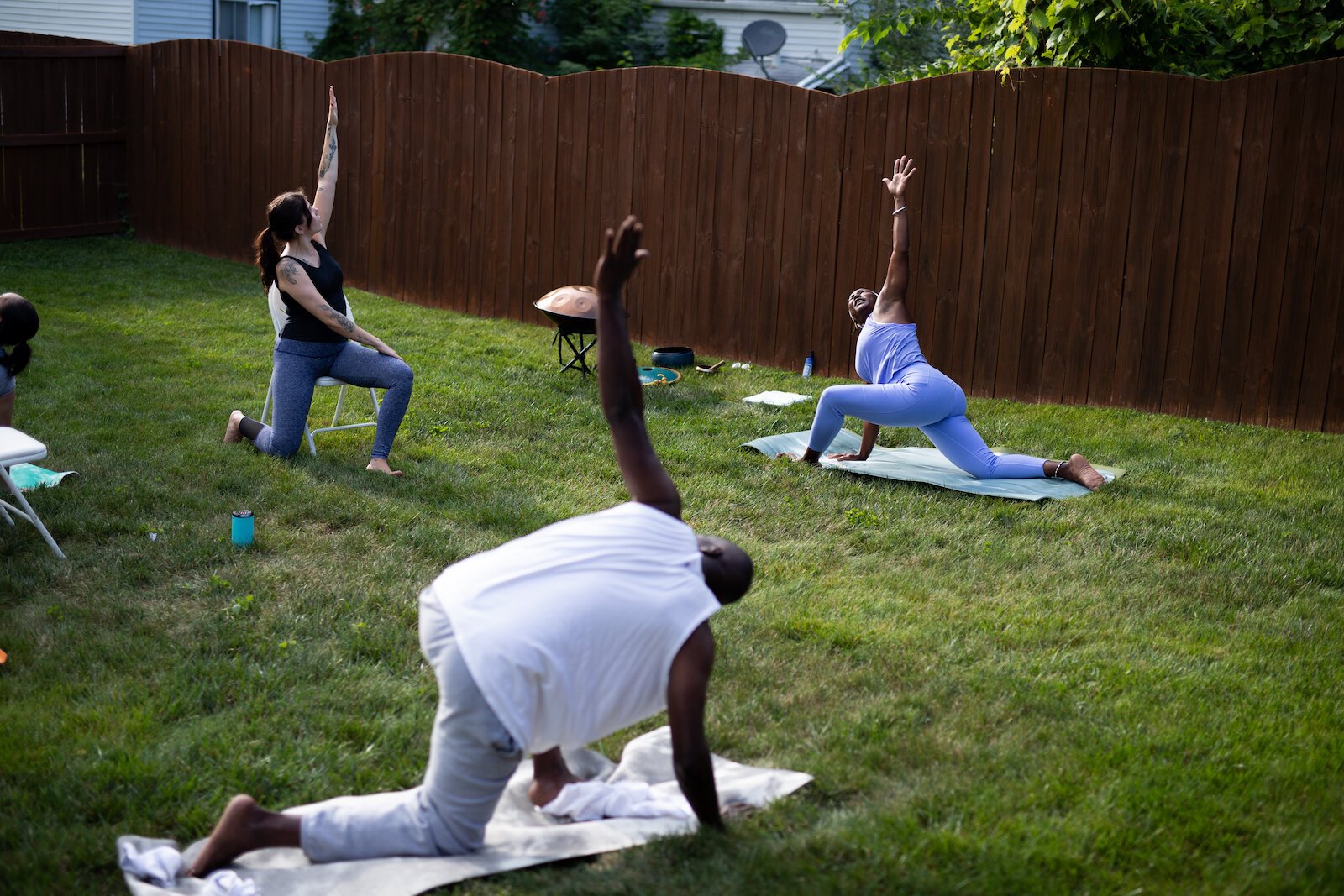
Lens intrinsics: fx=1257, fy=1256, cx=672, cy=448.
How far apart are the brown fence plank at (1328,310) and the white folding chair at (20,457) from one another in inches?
285

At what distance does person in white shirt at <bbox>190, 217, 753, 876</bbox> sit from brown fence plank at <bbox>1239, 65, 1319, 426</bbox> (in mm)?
6106

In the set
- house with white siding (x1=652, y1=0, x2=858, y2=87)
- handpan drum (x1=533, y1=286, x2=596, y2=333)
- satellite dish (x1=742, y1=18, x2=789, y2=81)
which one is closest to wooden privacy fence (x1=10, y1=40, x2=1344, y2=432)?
handpan drum (x1=533, y1=286, x2=596, y2=333)

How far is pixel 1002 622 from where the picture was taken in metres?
4.97

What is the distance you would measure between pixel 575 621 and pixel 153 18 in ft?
59.8

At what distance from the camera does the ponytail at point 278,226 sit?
22.1 feet

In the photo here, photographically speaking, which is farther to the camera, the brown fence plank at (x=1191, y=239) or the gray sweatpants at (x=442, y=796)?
the brown fence plank at (x=1191, y=239)

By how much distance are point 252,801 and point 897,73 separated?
11.0 metres

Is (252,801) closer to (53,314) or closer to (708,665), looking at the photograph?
(708,665)

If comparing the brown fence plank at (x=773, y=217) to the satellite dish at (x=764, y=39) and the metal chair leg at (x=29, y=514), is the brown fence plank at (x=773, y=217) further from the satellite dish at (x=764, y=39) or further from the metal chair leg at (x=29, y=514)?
the satellite dish at (x=764, y=39)

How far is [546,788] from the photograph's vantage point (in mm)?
3555

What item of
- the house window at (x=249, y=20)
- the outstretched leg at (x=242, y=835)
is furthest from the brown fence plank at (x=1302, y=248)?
the house window at (x=249, y=20)

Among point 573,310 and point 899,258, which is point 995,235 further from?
point 573,310

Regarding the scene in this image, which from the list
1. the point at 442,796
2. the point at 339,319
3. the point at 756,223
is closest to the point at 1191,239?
the point at 756,223

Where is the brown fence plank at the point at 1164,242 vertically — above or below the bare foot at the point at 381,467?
above
